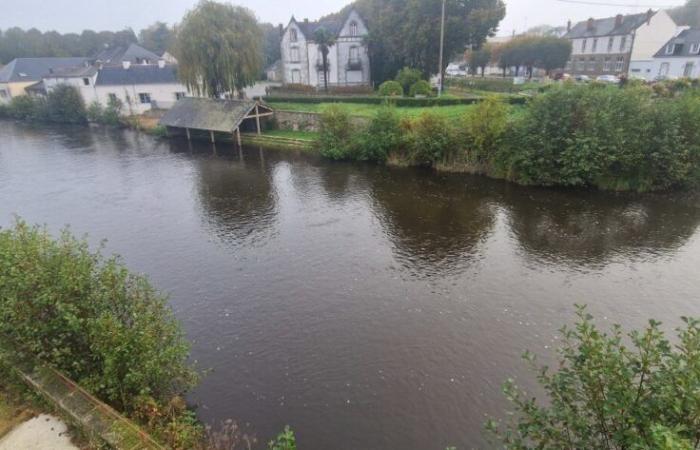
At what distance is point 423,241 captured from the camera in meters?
18.6

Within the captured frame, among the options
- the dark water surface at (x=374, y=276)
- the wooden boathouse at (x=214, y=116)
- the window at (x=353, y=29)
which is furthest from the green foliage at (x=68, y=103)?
the window at (x=353, y=29)

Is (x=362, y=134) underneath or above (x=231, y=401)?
above

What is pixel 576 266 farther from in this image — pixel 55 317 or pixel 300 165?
pixel 300 165

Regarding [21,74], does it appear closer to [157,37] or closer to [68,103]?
[68,103]

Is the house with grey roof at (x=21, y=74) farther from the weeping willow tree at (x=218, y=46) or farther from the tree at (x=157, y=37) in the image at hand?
the weeping willow tree at (x=218, y=46)

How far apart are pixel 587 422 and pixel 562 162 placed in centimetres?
2149

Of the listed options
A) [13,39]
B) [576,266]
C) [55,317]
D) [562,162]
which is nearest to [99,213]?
[55,317]

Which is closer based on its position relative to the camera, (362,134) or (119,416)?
(119,416)

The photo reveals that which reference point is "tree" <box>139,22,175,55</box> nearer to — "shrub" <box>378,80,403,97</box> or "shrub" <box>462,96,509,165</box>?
"shrub" <box>378,80,403,97</box>

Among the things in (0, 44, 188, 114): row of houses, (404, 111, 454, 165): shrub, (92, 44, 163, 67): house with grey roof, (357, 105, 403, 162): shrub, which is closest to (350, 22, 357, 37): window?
(0, 44, 188, 114): row of houses

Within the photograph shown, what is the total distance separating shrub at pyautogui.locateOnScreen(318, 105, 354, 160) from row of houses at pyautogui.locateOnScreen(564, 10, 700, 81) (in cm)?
3982

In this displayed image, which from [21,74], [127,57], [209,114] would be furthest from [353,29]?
[21,74]

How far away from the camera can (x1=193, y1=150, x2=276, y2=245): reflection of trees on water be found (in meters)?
20.2

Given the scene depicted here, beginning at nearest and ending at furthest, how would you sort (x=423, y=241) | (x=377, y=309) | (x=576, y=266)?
(x=377, y=309) < (x=576, y=266) < (x=423, y=241)
